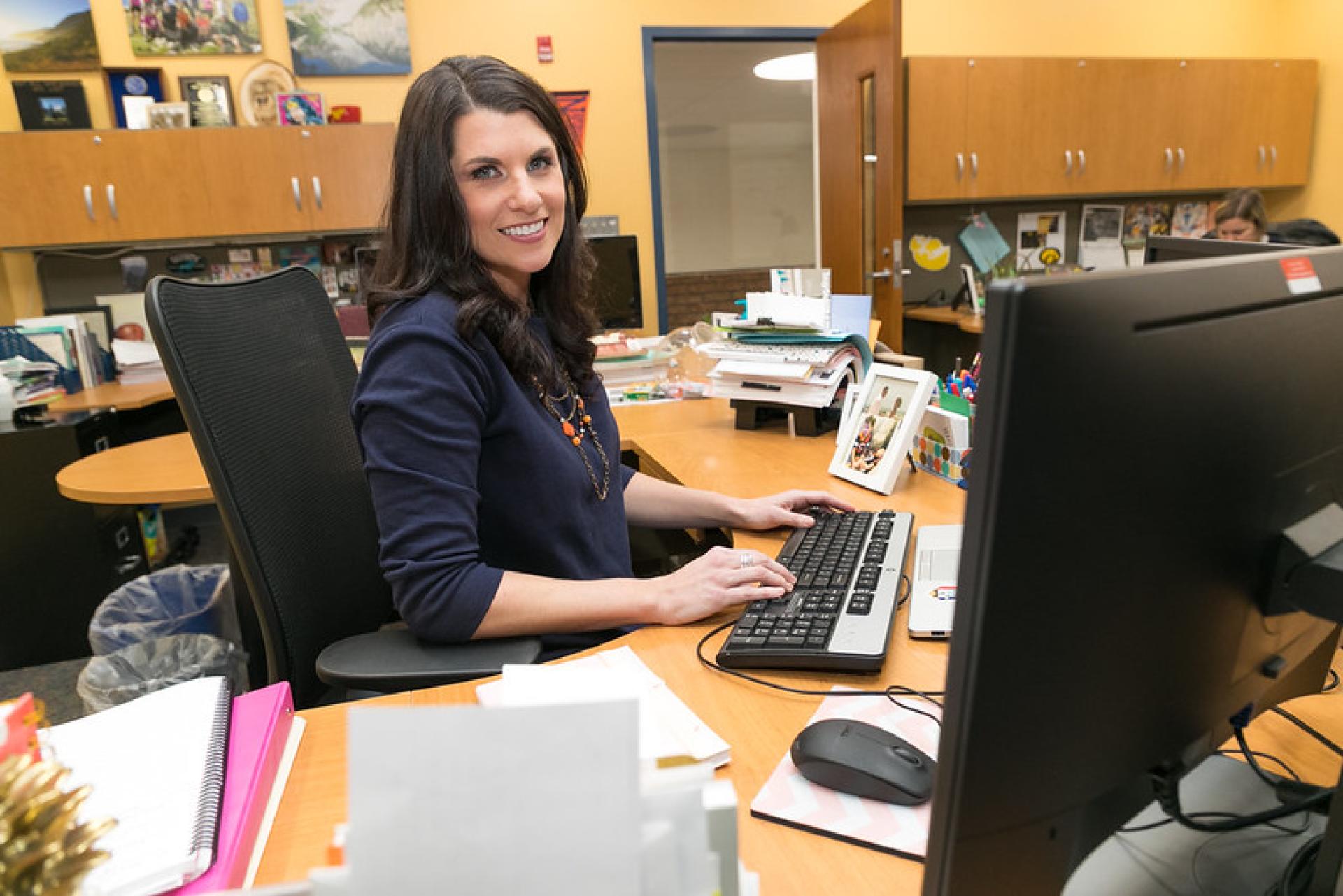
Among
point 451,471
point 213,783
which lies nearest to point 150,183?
point 451,471

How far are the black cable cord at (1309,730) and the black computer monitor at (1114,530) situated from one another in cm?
30

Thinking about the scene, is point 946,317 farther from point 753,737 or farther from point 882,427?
point 753,737

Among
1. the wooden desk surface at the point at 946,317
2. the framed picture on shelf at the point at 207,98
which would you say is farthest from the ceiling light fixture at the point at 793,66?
the framed picture on shelf at the point at 207,98

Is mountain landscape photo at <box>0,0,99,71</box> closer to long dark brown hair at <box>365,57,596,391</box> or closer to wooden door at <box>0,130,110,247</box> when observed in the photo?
wooden door at <box>0,130,110,247</box>

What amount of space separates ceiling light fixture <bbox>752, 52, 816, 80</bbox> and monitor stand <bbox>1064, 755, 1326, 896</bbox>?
4.44 m

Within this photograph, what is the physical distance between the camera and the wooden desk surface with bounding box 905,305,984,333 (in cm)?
403

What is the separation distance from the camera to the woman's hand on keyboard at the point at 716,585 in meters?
1.03

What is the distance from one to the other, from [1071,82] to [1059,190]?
52cm

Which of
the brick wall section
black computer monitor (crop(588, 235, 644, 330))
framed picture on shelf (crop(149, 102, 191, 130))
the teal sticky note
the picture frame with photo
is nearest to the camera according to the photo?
the picture frame with photo

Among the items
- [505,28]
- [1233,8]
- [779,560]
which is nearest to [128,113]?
[505,28]

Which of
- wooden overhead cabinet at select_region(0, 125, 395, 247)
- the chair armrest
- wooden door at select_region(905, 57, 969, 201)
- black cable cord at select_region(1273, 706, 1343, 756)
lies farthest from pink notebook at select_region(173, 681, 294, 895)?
wooden door at select_region(905, 57, 969, 201)

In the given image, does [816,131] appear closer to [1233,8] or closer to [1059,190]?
[1059,190]

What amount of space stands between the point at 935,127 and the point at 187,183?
335 centimetres

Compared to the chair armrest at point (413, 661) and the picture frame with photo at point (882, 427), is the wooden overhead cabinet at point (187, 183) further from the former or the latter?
the chair armrest at point (413, 661)
